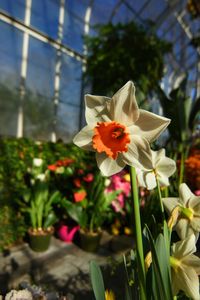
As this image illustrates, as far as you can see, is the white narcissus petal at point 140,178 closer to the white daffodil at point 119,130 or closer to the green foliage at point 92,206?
the white daffodil at point 119,130

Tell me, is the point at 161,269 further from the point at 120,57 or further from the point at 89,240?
the point at 120,57

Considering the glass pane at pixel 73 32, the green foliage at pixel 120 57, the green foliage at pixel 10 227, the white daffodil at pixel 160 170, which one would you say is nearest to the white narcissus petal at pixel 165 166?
the white daffodil at pixel 160 170

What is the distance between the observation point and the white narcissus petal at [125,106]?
520 millimetres

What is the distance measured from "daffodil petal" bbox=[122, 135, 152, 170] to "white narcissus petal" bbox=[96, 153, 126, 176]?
2 cm

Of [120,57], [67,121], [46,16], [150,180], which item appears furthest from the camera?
[67,121]

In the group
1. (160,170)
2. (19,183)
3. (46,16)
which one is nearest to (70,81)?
(46,16)

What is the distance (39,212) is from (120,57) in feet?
14.0

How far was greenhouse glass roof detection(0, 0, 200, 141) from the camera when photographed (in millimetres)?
4500

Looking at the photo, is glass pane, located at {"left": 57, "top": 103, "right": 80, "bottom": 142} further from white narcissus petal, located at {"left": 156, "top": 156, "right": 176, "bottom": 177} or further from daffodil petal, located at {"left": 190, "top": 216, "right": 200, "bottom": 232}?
daffodil petal, located at {"left": 190, "top": 216, "right": 200, "bottom": 232}

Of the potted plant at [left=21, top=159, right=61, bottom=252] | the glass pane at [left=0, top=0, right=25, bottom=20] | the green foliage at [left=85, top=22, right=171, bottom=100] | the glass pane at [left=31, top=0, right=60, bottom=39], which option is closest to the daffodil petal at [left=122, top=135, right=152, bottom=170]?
the potted plant at [left=21, top=159, right=61, bottom=252]

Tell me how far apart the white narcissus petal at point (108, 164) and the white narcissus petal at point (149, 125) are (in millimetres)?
66

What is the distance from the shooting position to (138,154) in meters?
0.53

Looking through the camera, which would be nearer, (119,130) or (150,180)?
(119,130)

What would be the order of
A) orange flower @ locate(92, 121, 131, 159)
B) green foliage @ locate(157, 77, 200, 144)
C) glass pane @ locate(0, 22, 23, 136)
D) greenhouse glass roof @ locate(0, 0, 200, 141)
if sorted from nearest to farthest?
orange flower @ locate(92, 121, 131, 159)
green foliage @ locate(157, 77, 200, 144)
glass pane @ locate(0, 22, 23, 136)
greenhouse glass roof @ locate(0, 0, 200, 141)
